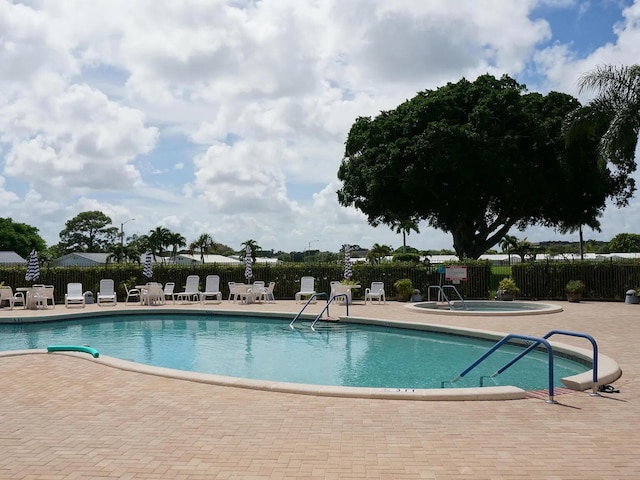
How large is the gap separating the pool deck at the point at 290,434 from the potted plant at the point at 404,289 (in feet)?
47.6

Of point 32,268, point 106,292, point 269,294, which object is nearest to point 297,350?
point 269,294

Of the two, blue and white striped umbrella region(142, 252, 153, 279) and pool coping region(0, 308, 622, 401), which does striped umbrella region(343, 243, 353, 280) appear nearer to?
blue and white striped umbrella region(142, 252, 153, 279)

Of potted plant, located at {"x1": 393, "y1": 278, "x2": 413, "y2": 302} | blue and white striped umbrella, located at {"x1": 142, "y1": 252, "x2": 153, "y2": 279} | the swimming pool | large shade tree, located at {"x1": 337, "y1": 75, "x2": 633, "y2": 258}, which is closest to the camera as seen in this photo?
the swimming pool

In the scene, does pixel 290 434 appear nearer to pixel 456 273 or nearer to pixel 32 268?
pixel 456 273

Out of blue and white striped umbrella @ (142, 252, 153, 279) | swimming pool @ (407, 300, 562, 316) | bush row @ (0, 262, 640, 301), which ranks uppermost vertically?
blue and white striped umbrella @ (142, 252, 153, 279)

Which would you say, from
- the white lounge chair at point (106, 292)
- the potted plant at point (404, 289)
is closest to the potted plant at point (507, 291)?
the potted plant at point (404, 289)

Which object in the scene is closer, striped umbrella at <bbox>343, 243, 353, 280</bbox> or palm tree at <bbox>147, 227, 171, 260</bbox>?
striped umbrella at <bbox>343, 243, 353, 280</bbox>

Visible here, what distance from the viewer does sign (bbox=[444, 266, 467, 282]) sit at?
2180cm

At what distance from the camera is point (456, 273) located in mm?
21828

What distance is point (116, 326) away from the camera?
17.1 meters

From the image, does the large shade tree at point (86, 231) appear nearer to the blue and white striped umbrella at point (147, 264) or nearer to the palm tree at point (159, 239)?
the palm tree at point (159, 239)

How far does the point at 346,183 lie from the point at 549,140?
39.8 ft

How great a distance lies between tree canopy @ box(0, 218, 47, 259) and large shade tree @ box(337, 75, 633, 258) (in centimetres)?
6960

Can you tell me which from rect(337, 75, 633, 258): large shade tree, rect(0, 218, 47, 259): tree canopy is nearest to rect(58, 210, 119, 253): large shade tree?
rect(0, 218, 47, 259): tree canopy
